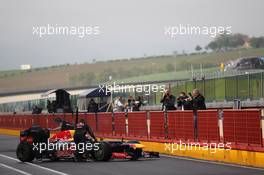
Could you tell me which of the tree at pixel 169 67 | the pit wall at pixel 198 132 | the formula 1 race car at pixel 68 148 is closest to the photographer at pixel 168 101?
the pit wall at pixel 198 132

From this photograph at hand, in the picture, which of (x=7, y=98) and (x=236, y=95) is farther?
(x=7, y=98)

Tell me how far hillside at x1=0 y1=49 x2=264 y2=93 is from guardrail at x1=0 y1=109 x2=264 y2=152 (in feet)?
202

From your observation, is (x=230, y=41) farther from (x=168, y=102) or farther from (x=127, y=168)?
(x=127, y=168)

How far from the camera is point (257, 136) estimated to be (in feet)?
62.7

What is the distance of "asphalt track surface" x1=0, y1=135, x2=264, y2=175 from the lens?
1830cm

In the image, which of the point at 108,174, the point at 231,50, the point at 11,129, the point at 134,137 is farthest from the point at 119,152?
the point at 231,50

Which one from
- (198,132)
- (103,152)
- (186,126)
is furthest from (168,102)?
(103,152)

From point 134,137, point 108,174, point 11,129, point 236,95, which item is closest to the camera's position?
point 108,174

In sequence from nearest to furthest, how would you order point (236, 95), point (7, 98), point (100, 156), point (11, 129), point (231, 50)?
point (100, 156) < point (236, 95) < point (11, 129) < point (231, 50) < point (7, 98)

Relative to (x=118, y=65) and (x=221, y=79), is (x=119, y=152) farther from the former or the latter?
(x=118, y=65)

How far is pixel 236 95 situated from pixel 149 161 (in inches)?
458

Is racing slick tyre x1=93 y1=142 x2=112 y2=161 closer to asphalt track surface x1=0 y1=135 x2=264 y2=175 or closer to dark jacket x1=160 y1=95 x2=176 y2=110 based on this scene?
asphalt track surface x1=0 y1=135 x2=264 y2=175

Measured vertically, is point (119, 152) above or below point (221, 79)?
below

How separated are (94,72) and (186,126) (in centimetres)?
9258
